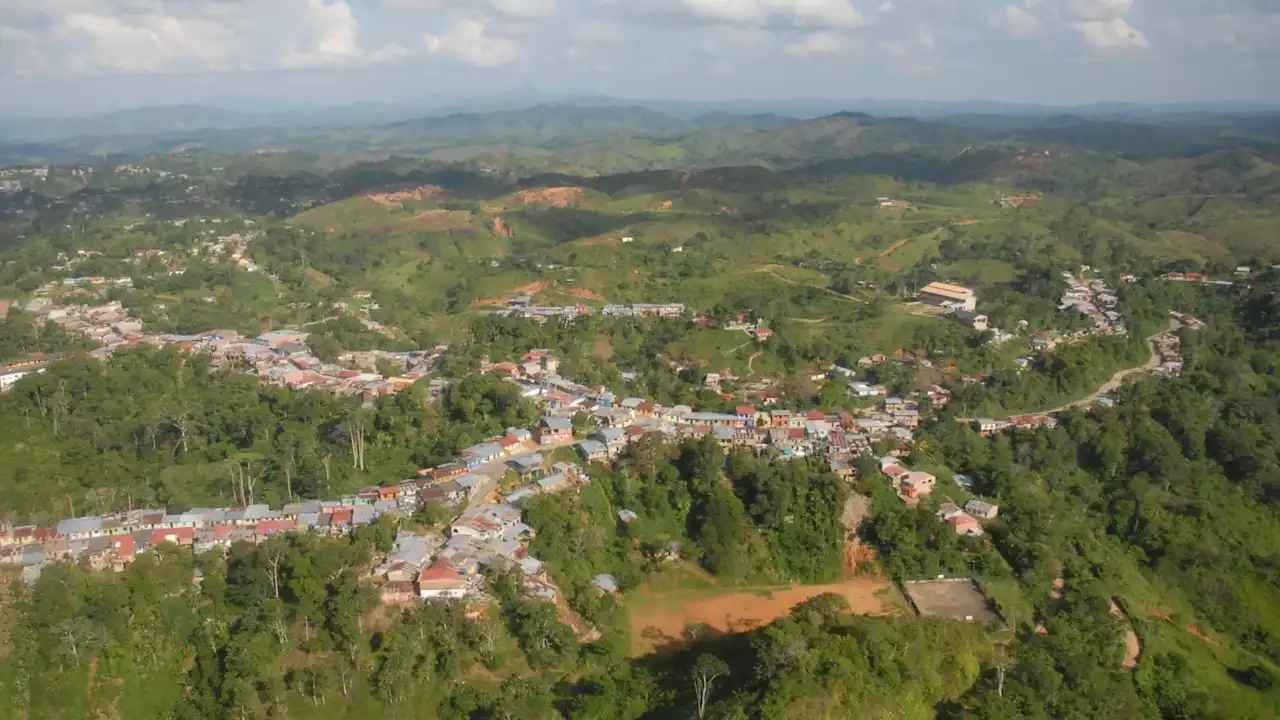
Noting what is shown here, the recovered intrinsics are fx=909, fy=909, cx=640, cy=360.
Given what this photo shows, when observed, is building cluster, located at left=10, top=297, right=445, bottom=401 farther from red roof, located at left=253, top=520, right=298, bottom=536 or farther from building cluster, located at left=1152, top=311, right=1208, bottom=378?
building cluster, located at left=1152, top=311, right=1208, bottom=378

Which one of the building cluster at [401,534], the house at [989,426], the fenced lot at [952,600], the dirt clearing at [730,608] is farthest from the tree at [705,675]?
the house at [989,426]

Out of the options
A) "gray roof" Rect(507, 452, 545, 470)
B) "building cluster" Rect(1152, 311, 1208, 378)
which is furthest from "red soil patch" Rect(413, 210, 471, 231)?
"building cluster" Rect(1152, 311, 1208, 378)

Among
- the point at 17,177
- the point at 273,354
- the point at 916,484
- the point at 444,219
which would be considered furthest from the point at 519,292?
the point at 17,177

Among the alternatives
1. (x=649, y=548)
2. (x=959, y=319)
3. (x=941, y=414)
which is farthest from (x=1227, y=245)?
(x=649, y=548)

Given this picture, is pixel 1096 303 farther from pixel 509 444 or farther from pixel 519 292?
pixel 509 444

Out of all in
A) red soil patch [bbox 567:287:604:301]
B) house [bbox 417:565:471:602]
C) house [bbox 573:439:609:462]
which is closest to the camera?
house [bbox 417:565:471:602]

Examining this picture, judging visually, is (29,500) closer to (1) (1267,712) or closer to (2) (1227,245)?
(1) (1267,712)
